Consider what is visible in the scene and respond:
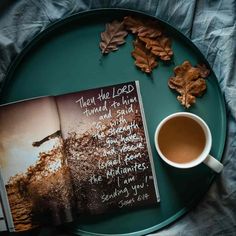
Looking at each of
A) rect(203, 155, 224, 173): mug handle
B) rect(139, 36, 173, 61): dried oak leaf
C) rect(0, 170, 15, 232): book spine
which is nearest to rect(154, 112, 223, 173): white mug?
rect(203, 155, 224, 173): mug handle

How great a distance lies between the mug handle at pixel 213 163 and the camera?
79cm

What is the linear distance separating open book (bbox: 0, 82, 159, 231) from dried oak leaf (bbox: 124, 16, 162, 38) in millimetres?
98

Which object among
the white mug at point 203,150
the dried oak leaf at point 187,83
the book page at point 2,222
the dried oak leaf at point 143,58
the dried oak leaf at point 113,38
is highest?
the dried oak leaf at point 113,38

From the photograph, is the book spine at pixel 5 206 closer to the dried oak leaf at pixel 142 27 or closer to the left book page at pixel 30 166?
the left book page at pixel 30 166

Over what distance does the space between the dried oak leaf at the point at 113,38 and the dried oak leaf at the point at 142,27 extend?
0.5 inches

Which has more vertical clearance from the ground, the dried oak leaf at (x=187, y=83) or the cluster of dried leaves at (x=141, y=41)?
the cluster of dried leaves at (x=141, y=41)

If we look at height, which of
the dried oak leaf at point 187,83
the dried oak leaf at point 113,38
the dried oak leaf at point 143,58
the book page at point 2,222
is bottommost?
the book page at point 2,222

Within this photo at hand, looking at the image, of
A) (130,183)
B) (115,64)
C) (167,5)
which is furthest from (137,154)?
(167,5)

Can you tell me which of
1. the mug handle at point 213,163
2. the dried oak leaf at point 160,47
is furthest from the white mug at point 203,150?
→ the dried oak leaf at point 160,47

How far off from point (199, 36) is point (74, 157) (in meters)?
0.34

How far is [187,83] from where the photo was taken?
33.0 inches

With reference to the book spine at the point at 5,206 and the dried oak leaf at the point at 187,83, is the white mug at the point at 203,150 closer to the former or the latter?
the dried oak leaf at the point at 187,83

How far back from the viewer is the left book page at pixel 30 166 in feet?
2.64

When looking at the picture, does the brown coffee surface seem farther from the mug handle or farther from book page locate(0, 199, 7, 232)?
book page locate(0, 199, 7, 232)
